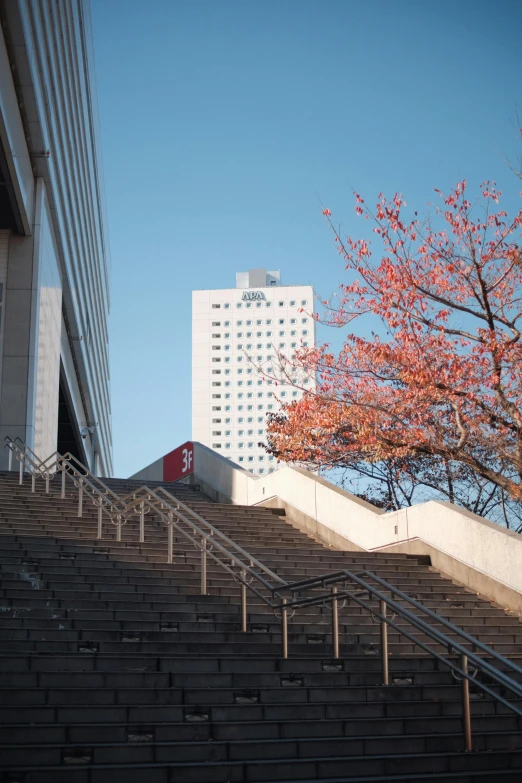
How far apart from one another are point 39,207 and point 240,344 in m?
125

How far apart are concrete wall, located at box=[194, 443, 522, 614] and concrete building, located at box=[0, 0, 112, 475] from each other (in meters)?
7.15

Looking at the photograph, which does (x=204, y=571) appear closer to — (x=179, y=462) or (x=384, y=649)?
(x=384, y=649)

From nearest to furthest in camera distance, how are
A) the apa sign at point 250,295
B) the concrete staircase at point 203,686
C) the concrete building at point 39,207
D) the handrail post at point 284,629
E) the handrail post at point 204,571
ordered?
the concrete staircase at point 203,686
the handrail post at point 284,629
the handrail post at point 204,571
the concrete building at point 39,207
the apa sign at point 250,295

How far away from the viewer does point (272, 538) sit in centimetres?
1583

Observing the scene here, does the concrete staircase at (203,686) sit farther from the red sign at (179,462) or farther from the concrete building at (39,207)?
the concrete building at (39,207)

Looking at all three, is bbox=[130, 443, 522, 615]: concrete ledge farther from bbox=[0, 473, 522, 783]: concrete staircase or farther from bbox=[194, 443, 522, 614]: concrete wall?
bbox=[0, 473, 522, 783]: concrete staircase

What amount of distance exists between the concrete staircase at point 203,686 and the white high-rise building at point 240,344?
13474 cm

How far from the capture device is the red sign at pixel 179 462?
23359 mm

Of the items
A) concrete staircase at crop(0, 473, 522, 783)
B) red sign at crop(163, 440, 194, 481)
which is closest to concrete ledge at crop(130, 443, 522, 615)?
concrete staircase at crop(0, 473, 522, 783)

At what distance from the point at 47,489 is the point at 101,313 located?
4082cm

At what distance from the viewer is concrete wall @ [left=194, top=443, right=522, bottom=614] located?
12805 mm

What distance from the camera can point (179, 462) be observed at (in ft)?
79.3

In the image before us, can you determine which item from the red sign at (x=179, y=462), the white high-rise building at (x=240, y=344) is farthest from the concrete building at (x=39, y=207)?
the white high-rise building at (x=240, y=344)

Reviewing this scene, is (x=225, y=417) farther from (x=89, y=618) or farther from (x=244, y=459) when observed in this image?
(x=89, y=618)
